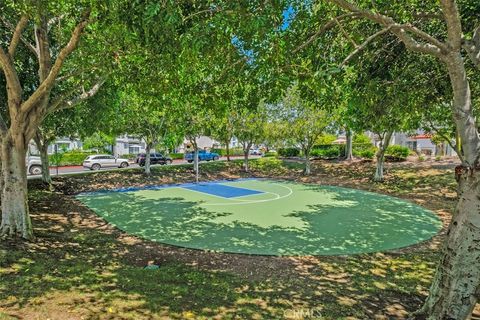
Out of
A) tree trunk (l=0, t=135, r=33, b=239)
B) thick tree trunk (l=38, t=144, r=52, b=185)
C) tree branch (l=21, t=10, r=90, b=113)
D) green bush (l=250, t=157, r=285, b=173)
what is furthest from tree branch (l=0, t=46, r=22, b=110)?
green bush (l=250, t=157, r=285, b=173)

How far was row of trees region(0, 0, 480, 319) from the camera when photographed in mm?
4496

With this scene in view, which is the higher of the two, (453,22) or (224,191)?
(453,22)

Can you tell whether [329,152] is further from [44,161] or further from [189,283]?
[189,283]

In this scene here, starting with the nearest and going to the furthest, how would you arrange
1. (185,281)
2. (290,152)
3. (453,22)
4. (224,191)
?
(453,22) → (185,281) → (224,191) → (290,152)

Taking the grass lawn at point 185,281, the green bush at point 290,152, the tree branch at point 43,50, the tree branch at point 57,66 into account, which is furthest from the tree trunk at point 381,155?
the tree branch at point 43,50

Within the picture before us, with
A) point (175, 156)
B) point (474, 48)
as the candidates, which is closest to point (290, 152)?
point (175, 156)

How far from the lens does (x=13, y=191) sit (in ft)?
26.6

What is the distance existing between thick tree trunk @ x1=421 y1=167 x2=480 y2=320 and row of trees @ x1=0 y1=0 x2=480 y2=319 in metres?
0.01

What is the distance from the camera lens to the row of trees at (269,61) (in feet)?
14.8

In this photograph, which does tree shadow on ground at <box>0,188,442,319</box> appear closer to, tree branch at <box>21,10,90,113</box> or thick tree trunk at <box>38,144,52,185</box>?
tree branch at <box>21,10,90,113</box>

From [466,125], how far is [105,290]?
6.63m

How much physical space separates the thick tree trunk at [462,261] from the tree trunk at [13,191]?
9.40 metres

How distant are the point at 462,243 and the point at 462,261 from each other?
25 centimetres

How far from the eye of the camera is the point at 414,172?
23062mm
